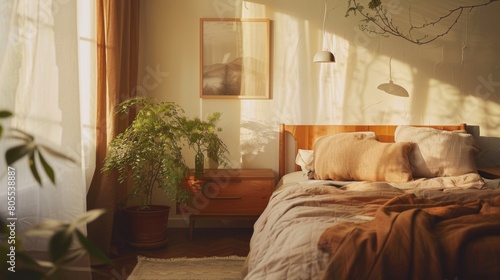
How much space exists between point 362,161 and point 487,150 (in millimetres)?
1315

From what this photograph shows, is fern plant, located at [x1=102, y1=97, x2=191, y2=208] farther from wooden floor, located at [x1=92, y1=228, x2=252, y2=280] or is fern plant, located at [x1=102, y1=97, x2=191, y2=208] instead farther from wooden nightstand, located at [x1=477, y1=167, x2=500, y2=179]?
wooden nightstand, located at [x1=477, y1=167, x2=500, y2=179]

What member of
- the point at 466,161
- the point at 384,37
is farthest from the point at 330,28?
the point at 466,161

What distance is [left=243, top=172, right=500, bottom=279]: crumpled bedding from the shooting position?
6.69 feet

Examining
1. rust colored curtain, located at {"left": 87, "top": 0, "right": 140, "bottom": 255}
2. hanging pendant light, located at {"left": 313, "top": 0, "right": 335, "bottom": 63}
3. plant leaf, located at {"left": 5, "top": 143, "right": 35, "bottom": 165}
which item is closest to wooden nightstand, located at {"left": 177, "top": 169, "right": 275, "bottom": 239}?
rust colored curtain, located at {"left": 87, "top": 0, "right": 140, "bottom": 255}

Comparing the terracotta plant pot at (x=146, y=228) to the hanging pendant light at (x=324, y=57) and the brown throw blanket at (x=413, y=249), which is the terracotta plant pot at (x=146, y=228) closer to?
the hanging pendant light at (x=324, y=57)

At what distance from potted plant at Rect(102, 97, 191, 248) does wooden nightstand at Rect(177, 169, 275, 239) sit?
23 cm

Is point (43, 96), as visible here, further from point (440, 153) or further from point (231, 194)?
point (440, 153)

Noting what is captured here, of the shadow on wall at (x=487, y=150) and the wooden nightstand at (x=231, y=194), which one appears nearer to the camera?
the wooden nightstand at (x=231, y=194)

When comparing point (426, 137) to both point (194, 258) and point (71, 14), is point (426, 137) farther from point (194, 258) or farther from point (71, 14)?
point (71, 14)

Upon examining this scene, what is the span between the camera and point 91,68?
3477 mm

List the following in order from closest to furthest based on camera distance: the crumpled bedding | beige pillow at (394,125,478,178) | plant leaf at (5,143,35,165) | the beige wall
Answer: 1. plant leaf at (5,143,35,165)
2. the crumpled bedding
3. beige pillow at (394,125,478,178)
4. the beige wall

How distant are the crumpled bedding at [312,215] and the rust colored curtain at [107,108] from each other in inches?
45.1

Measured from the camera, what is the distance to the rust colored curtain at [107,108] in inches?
140

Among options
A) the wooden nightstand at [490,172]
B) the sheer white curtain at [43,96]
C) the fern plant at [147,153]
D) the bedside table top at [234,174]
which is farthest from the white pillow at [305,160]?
the sheer white curtain at [43,96]
